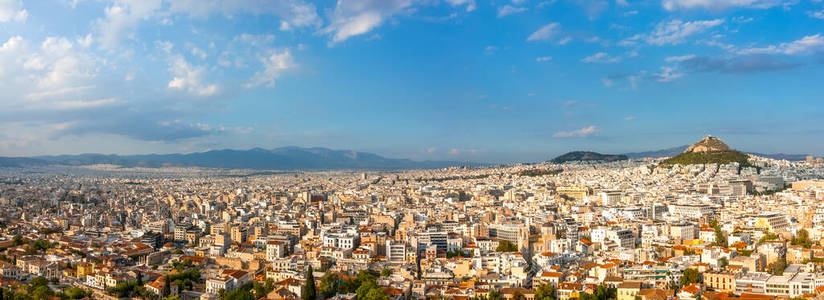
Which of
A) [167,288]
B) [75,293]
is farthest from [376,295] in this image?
[75,293]

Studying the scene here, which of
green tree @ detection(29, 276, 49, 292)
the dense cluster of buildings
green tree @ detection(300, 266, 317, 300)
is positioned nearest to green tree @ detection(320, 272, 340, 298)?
green tree @ detection(300, 266, 317, 300)

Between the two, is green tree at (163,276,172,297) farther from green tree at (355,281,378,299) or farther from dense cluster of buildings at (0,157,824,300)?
green tree at (355,281,378,299)

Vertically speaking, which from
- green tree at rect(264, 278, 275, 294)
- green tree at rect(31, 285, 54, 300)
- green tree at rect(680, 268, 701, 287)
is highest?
green tree at rect(680, 268, 701, 287)

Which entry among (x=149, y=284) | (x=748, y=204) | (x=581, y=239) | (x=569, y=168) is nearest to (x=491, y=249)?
(x=581, y=239)

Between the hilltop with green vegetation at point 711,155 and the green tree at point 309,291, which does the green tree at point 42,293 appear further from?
the hilltop with green vegetation at point 711,155

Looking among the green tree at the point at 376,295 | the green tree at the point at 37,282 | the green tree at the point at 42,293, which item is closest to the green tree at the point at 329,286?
the green tree at the point at 376,295
